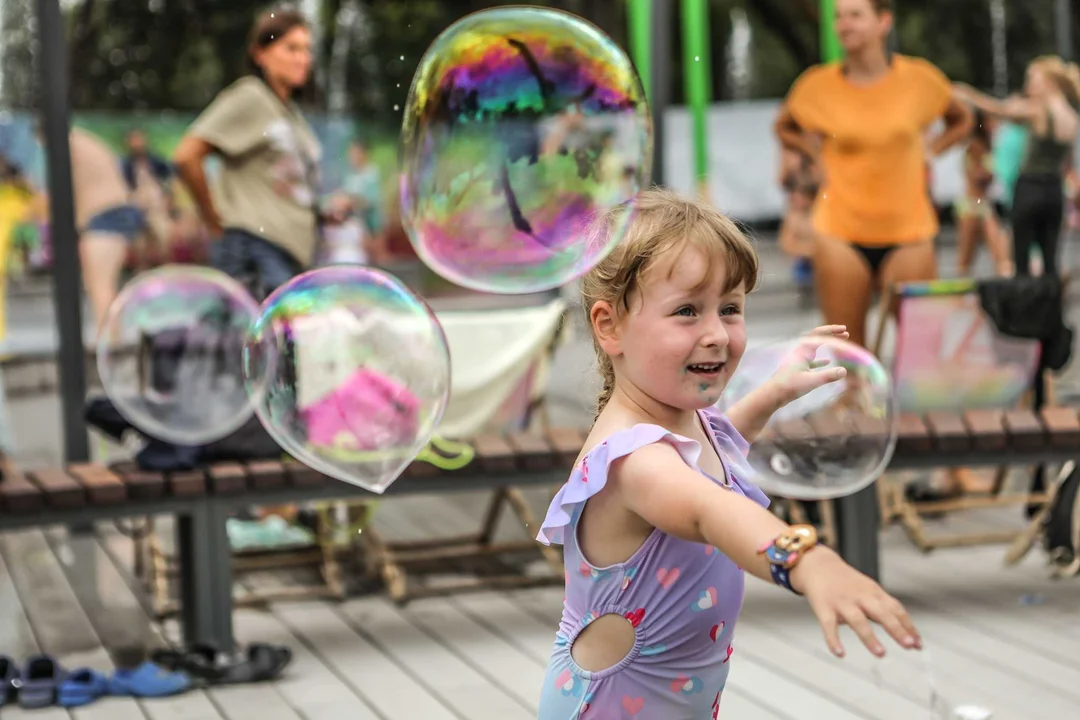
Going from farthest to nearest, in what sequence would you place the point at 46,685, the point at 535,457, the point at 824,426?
the point at 535,457, the point at 46,685, the point at 824,426

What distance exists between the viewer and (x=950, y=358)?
19.1 ft

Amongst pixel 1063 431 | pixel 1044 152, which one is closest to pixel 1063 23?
pixel 1044 152

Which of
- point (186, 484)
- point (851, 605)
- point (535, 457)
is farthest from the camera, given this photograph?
point (535, 457)

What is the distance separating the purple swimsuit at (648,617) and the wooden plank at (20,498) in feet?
8.93

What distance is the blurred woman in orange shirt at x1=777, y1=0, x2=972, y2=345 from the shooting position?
5789mm

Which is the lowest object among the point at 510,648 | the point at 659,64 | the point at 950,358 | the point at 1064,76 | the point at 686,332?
A: the point at 510,648

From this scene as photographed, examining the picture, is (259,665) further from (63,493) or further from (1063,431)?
(1063,431)

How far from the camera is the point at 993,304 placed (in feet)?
18.9

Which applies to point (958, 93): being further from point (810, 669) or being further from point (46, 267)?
point (46, 267)

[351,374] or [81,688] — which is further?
[81,688]

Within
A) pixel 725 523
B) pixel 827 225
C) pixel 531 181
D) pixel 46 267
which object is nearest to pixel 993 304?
pixel 827 225

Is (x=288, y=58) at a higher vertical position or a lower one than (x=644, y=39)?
lower

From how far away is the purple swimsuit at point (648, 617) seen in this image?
224 cm

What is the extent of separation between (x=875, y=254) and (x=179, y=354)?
2.54m
